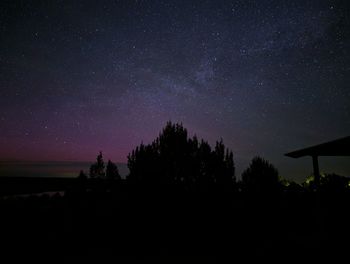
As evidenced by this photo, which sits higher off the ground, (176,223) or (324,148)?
(324,148)

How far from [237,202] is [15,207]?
18.2 feet

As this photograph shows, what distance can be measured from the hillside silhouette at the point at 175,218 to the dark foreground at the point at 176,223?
0.06 feet

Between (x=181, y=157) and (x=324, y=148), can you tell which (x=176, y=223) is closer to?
(x=324, y=148)

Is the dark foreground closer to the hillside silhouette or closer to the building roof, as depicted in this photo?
the hillside silhouette

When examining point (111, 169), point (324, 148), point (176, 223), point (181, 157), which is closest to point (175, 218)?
point (176, 223)

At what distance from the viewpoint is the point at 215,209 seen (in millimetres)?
6934

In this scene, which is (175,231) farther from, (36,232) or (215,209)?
(36,232)

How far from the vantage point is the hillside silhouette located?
427cm

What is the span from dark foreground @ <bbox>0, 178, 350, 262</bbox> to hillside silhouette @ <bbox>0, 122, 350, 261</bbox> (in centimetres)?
2

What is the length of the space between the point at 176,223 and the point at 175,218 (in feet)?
0.44

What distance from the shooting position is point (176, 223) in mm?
6629

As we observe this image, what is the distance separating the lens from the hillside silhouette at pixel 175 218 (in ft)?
14.0

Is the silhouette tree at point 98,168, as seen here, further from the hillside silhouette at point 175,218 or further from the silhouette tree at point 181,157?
the hillside silhouette at point 175,218

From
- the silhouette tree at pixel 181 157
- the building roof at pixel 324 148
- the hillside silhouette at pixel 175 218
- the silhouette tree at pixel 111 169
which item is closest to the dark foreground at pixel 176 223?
the hillside silhouette at pixel 175 218
